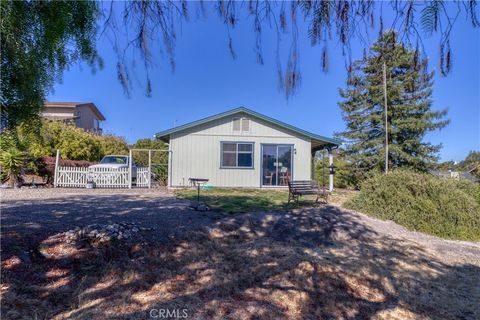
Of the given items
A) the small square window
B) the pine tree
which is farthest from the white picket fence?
the pine tree

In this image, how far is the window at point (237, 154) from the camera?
1432 centimetres

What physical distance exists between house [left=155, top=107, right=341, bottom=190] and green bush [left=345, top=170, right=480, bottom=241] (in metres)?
6.65

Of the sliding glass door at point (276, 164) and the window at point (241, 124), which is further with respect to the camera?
the sliding glass door at point (276, 164)

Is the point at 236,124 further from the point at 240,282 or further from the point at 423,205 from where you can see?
the point at 240,282

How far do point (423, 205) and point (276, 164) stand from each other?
8.10 metres

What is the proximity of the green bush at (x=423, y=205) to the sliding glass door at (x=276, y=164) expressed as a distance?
6.60 meters

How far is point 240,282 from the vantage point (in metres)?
3.50

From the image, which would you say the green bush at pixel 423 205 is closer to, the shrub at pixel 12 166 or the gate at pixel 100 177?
the gate at pixel 100 177

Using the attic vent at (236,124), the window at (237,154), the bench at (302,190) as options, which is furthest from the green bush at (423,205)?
the attic vent at (236,124)

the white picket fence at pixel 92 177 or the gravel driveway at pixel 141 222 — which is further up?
the white picket fence at pixel 92 177

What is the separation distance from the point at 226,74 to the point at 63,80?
128cm

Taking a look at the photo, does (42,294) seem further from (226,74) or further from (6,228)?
(226,74)

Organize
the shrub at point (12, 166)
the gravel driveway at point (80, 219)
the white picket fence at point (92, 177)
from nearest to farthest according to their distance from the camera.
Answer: the gravel driveway at point (80, 219) → the shrub at point (12, 166) → the white picket fence at point (92, 177)

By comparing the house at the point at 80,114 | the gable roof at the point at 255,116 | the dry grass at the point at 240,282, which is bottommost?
the dry grass at the point at 240,282
